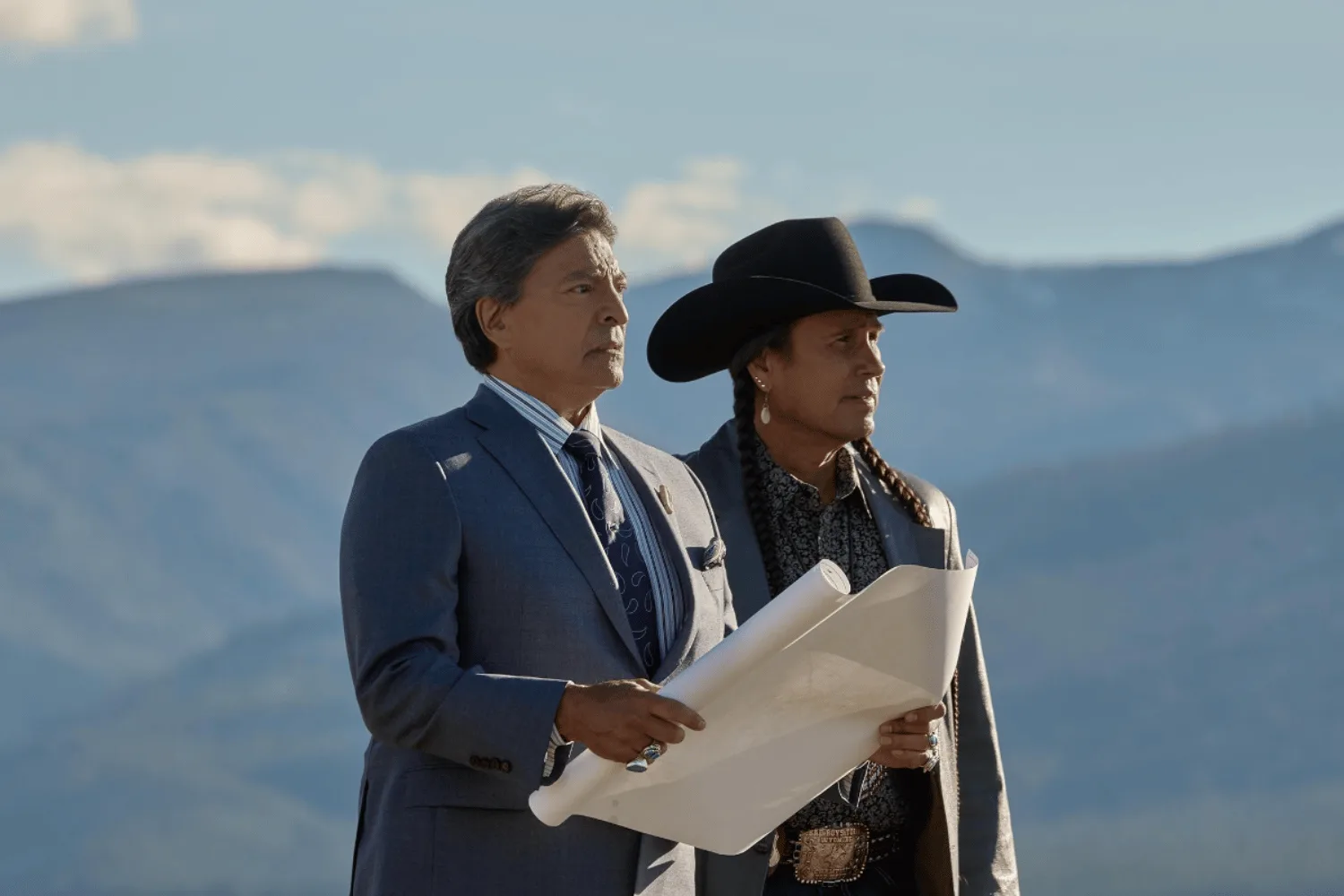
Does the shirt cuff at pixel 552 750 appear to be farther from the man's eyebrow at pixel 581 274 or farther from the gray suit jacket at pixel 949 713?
the gray suit jacket at pixel 949 713

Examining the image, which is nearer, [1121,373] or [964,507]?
[964,507]

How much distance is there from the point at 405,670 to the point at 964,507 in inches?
1291

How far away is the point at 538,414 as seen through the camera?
7.43ft

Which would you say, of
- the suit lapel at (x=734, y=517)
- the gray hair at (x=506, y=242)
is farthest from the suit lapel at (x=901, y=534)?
the gray hair at (x=506, y=242)

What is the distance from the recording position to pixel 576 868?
208cm

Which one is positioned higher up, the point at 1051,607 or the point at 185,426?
the point at 185,426

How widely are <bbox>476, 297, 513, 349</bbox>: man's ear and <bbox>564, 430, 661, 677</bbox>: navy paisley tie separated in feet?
0.47

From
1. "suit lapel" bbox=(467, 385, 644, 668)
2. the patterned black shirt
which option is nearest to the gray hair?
"suit lapel" bbox=(467, 385, 644, 668)

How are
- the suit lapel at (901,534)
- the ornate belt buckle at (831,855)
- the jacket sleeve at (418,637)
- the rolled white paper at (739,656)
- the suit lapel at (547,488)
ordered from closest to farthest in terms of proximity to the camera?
the rolled white paper at (739,656) < the jacket sleeve at (418,637) < the suit lapel at (547,488) < the ornate belt buckle at (831,855) < the suit lapel at (901,534)

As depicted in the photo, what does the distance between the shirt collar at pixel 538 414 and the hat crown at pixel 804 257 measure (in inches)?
28.1

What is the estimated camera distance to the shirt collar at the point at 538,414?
226 centimetres

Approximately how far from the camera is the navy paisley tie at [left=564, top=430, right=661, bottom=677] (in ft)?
7.23

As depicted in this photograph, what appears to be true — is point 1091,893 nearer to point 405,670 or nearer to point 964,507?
point 964,507

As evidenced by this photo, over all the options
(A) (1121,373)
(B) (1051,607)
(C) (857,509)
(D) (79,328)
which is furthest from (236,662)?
(C) (857,509)
